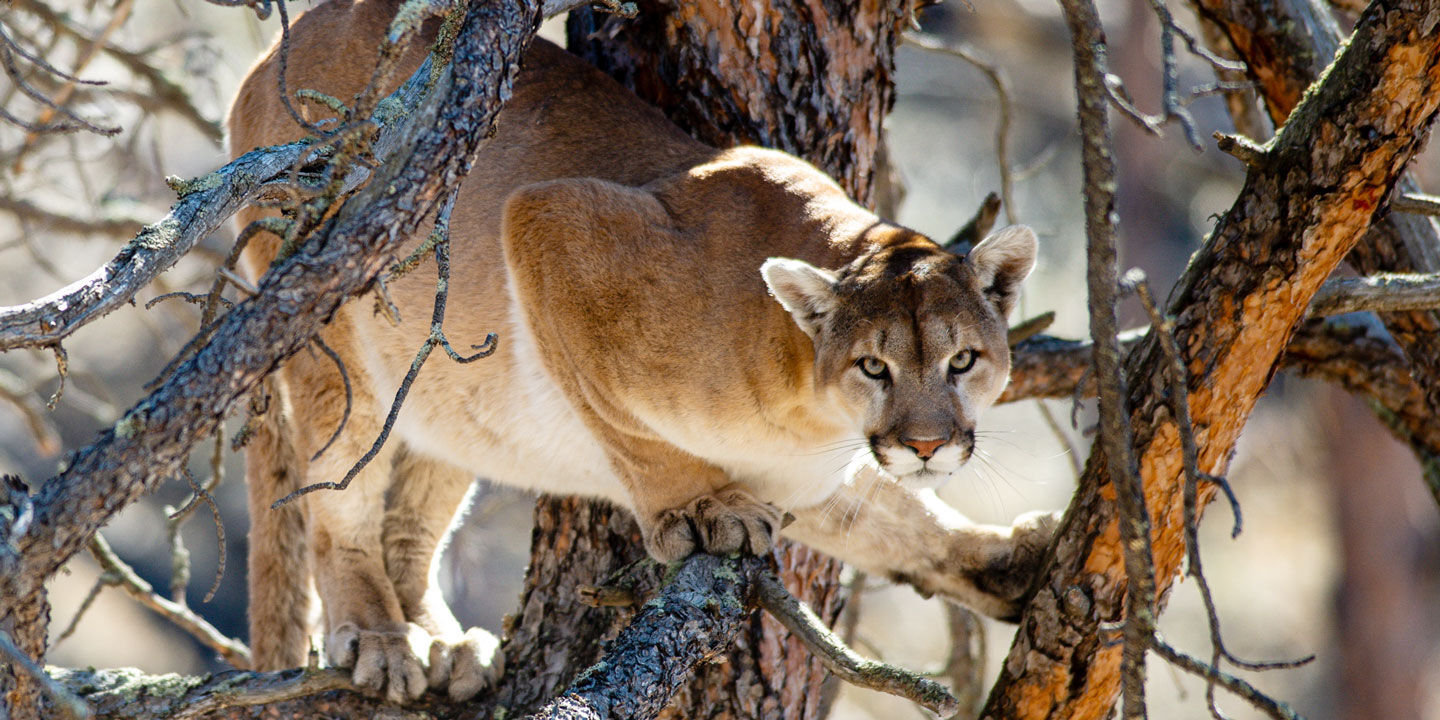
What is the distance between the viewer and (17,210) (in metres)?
4.54

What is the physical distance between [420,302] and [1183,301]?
2.21 meters

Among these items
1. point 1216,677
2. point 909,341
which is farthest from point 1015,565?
point 1216,677

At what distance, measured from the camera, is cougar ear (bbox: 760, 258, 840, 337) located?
308 cm

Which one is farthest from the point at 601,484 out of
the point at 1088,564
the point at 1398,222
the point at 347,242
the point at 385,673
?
the point at 1398,222

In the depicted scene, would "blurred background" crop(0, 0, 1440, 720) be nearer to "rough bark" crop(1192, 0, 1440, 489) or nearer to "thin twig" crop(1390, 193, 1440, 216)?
"rough bark" crop(1192, 0, 1440, 489)

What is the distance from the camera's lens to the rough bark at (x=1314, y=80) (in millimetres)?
3576

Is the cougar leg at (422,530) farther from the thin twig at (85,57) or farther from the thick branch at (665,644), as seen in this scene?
the thin twig at (85,57)

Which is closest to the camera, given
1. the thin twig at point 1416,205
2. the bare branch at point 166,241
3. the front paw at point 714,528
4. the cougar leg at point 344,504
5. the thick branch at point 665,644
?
the bare branch at point 166,241

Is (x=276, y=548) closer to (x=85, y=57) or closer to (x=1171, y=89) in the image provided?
(x=85, y=57)

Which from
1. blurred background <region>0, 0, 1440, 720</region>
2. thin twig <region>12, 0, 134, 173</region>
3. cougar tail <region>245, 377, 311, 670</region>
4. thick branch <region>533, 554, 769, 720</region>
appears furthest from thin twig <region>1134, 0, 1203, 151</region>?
blurred background <region>0, 0, 1440, 720</region>

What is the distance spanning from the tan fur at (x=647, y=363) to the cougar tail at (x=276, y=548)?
0.02m

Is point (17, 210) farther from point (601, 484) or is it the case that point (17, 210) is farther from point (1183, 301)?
point (1183, 301)

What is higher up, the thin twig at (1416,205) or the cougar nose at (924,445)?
the thin twig at (1416,205)

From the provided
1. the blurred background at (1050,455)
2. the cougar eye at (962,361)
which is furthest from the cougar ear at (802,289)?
the blurred background at (1050,455)
